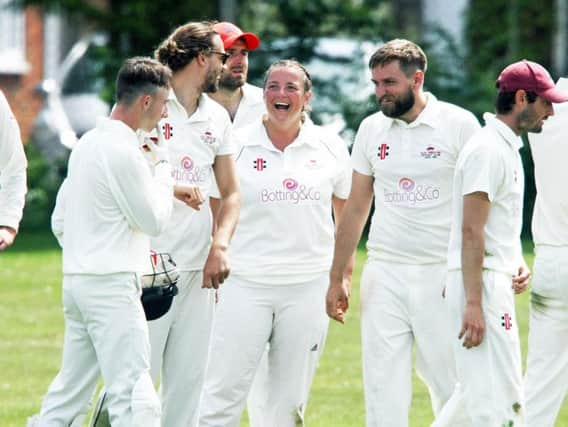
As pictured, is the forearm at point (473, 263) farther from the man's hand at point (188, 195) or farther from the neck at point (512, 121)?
the man's hand at point (188, 195)

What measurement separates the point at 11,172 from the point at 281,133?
1571 millimetres

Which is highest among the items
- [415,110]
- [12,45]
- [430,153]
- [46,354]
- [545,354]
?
[12,45]

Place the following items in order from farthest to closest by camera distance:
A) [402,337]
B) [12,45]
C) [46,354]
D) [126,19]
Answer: [12,45] → [126,19] → [46,354] → [402,337]

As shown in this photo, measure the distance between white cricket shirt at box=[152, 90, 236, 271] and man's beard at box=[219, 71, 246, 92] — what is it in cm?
108

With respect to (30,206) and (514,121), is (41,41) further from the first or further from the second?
(514,121)

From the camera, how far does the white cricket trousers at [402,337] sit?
358 inches

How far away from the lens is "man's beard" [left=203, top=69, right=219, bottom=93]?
9195 mm

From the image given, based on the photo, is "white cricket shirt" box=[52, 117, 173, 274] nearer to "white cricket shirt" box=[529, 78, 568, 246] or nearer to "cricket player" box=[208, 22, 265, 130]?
"cricket player" box=[208, 22, 265, 130]

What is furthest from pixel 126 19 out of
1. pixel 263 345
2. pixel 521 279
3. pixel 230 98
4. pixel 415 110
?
pixel 521 279

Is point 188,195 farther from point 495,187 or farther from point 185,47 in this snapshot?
point 495,187

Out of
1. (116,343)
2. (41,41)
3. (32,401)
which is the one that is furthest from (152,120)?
(41,41)

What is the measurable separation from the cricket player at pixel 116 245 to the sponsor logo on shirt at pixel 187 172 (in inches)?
31.2

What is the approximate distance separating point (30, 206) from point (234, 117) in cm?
1383

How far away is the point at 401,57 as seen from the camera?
912 centimetres
